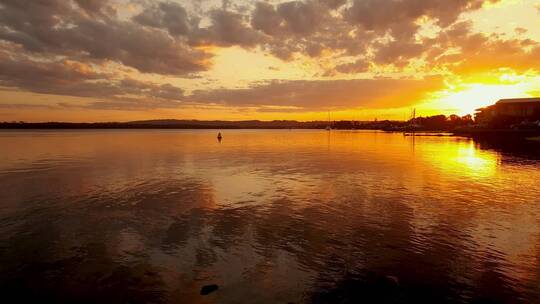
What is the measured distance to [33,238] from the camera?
1831 cm

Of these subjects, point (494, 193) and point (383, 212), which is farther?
point (494, 193)

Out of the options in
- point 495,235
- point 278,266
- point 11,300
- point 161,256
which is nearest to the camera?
point 11,300

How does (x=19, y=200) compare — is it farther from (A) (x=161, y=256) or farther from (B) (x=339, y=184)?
(B) (x=339, y=184)

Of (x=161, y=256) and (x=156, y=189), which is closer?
(x=161, y=256)

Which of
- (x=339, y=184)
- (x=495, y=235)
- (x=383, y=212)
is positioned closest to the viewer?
(x=495, y=235)

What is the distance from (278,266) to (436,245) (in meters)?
8.59

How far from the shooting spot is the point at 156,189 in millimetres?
31344

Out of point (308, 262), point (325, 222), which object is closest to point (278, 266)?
point (308, 262)

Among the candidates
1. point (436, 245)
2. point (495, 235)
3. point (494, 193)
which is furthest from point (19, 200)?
point (494, 193)

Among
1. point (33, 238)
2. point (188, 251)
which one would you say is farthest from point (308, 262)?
point (33, 238)

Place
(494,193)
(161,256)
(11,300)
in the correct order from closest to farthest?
(11,300), (161,256), (494,193)

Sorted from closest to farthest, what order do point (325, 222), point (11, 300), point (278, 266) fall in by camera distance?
point (11, 300), point (278, 266), point (325, 222)

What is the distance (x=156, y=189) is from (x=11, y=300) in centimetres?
1922

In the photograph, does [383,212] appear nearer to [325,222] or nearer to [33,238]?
[325,222]
